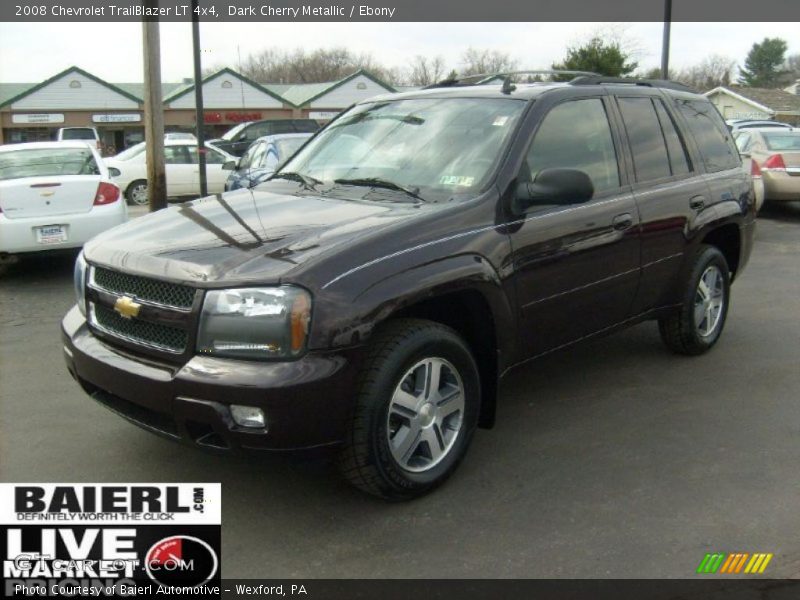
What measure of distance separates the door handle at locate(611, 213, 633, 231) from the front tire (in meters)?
1.38

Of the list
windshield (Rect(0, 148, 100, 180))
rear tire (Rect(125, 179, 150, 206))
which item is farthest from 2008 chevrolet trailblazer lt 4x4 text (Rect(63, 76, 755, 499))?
rear tire (Rect(125, 179, 150, 206))

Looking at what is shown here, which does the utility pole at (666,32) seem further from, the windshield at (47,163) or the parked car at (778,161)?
the windshield at (47,163)

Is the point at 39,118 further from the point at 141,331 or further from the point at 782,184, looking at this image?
the point at 141,331

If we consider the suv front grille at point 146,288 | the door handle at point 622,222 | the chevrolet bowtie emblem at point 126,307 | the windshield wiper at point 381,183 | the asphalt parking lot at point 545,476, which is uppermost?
the windshield wiper at point 381,183

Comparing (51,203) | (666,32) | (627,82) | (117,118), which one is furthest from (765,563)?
(117,118)

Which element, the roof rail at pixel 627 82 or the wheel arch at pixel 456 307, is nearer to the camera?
the wheel arch at pixel 456 307

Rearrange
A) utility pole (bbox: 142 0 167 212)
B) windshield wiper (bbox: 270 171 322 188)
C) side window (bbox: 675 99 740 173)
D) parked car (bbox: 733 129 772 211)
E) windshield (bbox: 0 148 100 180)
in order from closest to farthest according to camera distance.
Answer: windshield wiper (bbox: 270 171 322 188)
side window (bbox: 675 99 740 173)
windshield (bbox: 0 148 100 180)
utility pole (bbox: 142 0 167 212)
parked car (bbox: 733 129 772 211)

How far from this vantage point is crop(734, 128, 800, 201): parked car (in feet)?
45.3

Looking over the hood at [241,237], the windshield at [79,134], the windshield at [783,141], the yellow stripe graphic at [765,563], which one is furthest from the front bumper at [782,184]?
the windshield at [79,134]

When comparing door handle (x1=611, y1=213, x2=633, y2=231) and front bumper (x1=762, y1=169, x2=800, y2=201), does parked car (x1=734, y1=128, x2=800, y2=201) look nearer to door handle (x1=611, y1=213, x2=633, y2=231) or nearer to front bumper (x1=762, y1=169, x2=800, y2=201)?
front bumper (x1=762, y1=169, x2=800, y2=201)

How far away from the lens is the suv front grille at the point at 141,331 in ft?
10.9

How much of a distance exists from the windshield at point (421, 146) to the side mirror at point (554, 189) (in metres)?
0.22

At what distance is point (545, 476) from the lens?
12.9ft

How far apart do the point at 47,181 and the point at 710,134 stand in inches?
258
